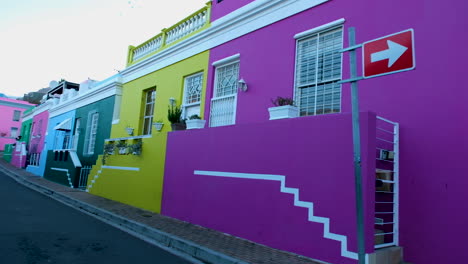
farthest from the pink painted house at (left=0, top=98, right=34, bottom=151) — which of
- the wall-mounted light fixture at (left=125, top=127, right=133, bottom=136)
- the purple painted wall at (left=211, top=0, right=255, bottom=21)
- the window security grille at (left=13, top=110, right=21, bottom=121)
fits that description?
the purple painted wall at (left=211, top=0, right=255, bottom=21)

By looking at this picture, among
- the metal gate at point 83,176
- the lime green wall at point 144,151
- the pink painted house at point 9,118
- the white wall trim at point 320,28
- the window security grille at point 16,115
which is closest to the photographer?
the white wall trim at point 320,28

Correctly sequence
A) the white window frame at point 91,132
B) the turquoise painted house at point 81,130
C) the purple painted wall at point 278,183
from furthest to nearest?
the white window frame at point 91,132
the turquoise painted house at point 81,130
the purple painted wall at point 278,183

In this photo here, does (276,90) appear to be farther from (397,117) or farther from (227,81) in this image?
(397,117)

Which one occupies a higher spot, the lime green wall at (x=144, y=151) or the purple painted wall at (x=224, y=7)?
the purple painted wall at (x=224, y=7)

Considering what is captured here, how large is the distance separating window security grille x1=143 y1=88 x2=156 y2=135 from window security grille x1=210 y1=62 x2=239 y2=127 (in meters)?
3.77

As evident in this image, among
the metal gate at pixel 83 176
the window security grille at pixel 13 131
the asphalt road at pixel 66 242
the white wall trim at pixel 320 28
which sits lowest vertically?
the asphalt road at pixel 66 242

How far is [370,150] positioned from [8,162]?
35.2 metres

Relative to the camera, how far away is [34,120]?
2745 centimetres

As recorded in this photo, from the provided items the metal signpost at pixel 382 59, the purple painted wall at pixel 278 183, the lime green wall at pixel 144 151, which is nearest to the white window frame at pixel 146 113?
the lime green wall at pixel 144 151

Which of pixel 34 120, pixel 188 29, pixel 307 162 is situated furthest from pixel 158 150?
pixel 34 120

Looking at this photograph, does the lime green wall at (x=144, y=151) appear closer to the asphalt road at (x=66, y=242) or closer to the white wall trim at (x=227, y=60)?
the white wall trim at (x=227, y=60)

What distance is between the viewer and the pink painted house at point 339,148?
4855mm

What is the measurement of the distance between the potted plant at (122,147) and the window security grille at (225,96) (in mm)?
3431

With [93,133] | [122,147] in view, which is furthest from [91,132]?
[122,147]
